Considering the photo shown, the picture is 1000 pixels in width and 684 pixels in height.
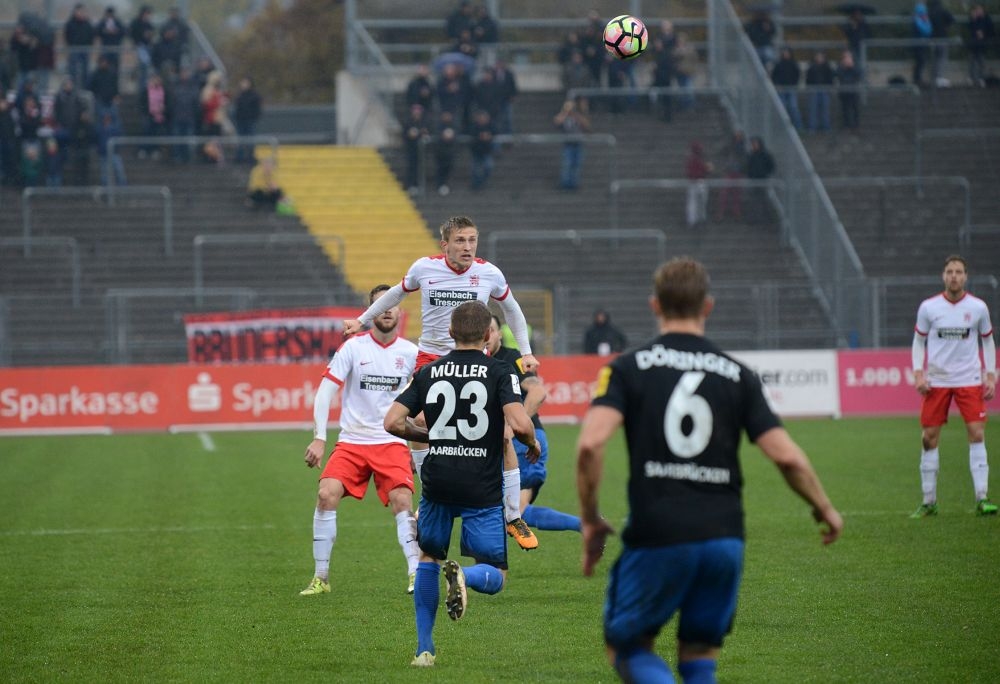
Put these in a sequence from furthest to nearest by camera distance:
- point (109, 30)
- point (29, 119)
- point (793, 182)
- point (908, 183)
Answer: point (109, 30), point (908, 183), point (793, 182), point (29, 119)

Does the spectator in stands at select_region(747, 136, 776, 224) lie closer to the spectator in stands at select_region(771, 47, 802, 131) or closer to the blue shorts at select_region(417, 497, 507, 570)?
the spectator in stands at select_region(771, 47, 802, 131)

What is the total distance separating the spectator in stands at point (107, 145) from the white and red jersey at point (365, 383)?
26.0 meters

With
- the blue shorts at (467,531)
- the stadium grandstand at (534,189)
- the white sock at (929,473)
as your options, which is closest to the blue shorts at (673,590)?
the blue shorts at (467,531)

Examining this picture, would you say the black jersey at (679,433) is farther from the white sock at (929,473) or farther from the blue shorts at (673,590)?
the white sock at (929,473)

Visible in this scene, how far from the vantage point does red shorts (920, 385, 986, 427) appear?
578 inches

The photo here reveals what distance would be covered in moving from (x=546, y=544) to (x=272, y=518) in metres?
3.54

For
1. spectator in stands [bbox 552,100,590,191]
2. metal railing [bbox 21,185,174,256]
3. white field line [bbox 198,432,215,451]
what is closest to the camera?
white field line [bbox 198,432,215,451]

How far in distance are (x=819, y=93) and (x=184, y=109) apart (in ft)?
55.6

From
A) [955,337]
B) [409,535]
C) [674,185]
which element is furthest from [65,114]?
[409,535]

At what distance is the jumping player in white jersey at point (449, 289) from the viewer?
10.7 meters

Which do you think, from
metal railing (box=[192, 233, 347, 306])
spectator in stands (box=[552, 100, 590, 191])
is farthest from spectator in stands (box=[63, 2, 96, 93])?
spectator in stands (box=[552, 100, 590, 191])

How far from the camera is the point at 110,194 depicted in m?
35.5

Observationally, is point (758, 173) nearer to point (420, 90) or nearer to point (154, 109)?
point (420, 90)

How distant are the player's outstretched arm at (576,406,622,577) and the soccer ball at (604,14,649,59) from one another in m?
12.8
